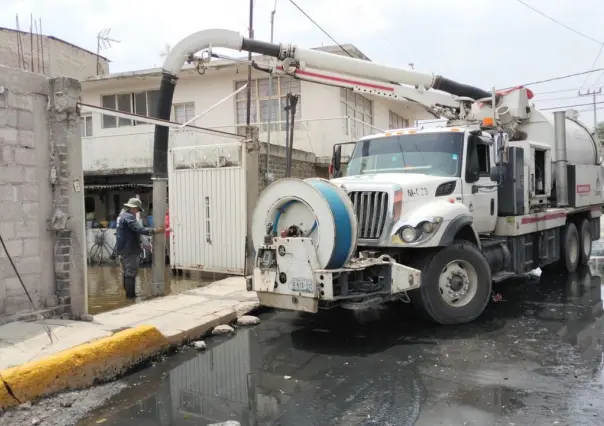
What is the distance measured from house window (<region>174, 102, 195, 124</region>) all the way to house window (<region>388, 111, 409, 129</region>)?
8105mm

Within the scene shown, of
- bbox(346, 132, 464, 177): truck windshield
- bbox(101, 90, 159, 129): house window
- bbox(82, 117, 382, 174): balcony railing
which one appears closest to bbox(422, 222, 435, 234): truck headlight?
bbox(346, 132, 464, 177): truck windshield

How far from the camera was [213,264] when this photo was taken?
10672mm

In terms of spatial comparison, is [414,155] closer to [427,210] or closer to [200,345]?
[427,210]

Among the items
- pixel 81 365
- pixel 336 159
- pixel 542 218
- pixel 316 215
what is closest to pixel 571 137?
pixel 542 218

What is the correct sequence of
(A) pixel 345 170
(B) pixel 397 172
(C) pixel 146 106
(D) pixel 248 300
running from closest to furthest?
(B) pixel 397 172, (D) pixel 248 300, (A) pixel 345 170, (C) pixel 146 106

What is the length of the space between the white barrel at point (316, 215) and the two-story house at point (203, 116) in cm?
844

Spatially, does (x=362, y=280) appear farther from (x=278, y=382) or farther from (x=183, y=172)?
(x=183, y=172)

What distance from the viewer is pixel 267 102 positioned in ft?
57.2

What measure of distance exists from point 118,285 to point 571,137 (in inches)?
376

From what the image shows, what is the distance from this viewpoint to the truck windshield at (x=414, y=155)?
7422 millimetres

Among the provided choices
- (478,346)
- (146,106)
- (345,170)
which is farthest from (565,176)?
(146,106)

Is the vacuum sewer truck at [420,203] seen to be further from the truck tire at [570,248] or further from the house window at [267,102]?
the house window at [267,102]

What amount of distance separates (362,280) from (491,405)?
2.18 meters

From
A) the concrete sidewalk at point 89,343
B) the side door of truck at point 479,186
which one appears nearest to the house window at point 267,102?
the side door of truck at point 479,186
